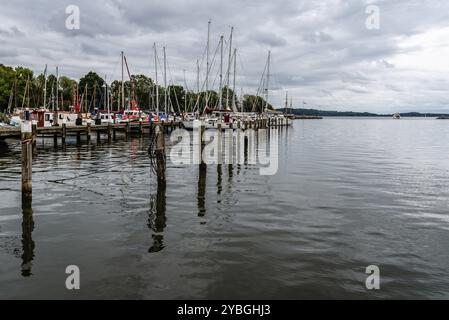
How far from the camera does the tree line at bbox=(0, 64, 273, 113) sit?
307 ft

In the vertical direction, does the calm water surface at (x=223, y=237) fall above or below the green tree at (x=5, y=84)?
below

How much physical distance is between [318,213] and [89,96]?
→ 14265 cm

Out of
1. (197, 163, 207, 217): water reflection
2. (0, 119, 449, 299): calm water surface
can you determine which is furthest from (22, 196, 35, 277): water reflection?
(197, 163, 207, 217): water reflection

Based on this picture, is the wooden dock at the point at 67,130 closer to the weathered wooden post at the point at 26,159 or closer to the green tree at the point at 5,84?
the weathered wooden post at the point at 26,159

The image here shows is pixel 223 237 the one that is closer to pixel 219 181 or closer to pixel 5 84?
pixel 219 181

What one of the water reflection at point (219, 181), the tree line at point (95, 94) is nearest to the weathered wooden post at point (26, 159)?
the water reflection at point (219, 181)

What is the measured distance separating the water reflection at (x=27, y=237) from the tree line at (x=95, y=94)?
6764 cm

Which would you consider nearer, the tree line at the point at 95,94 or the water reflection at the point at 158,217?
the water reflection at the point at 158,217

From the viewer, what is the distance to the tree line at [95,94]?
9346 cm

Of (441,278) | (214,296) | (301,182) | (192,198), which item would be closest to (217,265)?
(214,296)

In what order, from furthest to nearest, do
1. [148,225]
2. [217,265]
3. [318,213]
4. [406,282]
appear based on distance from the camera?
[318,213], [148,225], [217,265], [406,282]

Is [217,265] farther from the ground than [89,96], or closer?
closer

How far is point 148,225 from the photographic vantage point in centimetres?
1343
